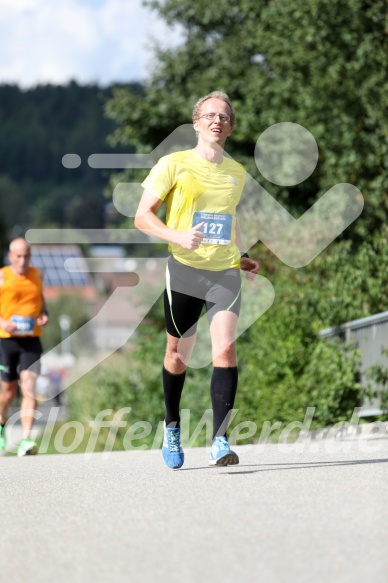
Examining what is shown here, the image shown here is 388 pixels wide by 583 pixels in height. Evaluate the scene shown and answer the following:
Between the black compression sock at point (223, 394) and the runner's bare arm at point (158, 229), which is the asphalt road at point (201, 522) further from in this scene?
the runner's bare arm at point (158, 229)

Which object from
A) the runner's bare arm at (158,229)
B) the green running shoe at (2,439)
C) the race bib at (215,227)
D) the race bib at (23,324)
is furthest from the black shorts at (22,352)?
the race bib at (215,227)

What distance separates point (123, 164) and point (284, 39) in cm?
604

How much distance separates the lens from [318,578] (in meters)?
3.80

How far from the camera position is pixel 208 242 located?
702 cm

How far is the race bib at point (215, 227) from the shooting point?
6980 mm

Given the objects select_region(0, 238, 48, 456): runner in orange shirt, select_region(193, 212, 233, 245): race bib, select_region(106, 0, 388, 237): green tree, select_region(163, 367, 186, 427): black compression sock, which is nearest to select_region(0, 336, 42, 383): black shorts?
select_region(0, 238, 48, 456): runner in orange shirt

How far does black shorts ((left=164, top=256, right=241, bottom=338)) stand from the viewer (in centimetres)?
710

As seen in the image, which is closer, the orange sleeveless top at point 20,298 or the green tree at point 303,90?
the orange sleeveless top at point 20,298

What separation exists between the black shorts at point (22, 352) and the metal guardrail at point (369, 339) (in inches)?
103

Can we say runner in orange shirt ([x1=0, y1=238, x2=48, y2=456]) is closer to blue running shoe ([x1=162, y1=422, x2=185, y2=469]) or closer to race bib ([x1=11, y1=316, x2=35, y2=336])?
race bib ([x1=11, y1=316, x2=35, y2=336])

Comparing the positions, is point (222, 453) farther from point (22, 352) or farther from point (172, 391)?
point (22, 352)

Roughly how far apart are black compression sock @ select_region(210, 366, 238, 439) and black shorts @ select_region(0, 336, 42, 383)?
13.0ft

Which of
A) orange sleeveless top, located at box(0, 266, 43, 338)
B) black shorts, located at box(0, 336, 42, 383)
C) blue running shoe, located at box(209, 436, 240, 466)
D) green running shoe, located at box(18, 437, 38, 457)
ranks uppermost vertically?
orange sleeveless top, located at box(0, 266, 43, 338)

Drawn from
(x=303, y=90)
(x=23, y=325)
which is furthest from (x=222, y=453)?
(x=303, y=90)
